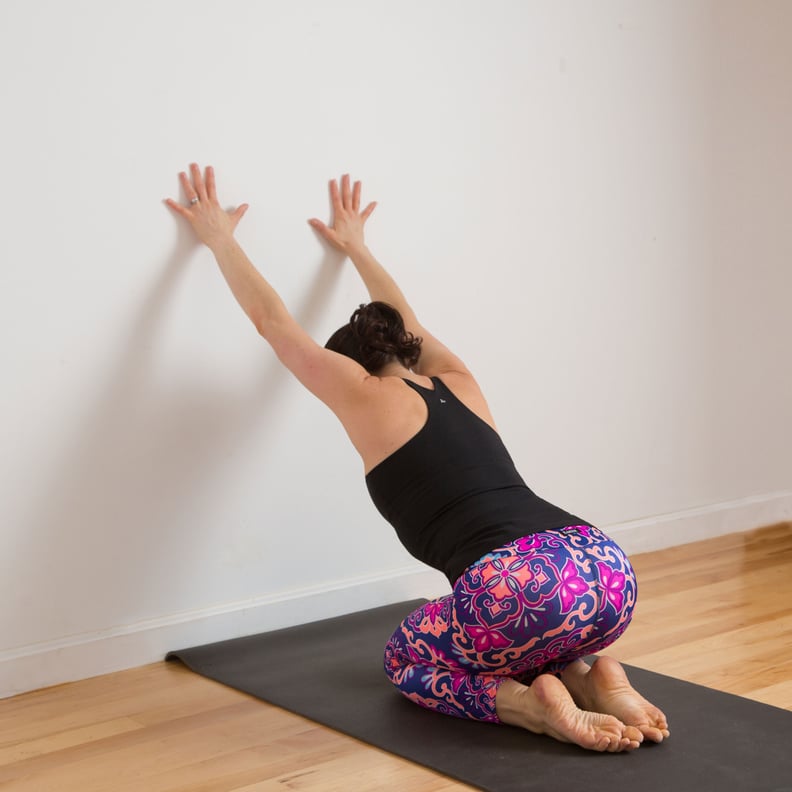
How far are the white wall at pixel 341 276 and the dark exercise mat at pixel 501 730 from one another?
0.91 feet

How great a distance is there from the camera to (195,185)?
2932 mm

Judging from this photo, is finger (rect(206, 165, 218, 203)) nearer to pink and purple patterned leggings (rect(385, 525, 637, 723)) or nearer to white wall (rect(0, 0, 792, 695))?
white wall (rect(0, 0, 792, 695))

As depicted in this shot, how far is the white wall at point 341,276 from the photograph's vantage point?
274 cm

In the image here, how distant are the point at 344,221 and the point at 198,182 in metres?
0.46

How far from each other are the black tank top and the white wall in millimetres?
753

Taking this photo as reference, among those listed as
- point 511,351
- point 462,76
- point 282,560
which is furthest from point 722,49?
point 282,560

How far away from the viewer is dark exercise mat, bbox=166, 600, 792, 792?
6.63ft

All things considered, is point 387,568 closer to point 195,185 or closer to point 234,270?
point 234,270

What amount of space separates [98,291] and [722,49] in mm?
2576

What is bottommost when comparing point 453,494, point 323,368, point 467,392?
point 453,494

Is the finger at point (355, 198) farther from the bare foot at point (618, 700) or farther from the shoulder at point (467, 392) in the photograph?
the bare foot at point (618, 700)

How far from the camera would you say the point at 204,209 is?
114 inches

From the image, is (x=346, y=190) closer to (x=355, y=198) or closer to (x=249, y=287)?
(x=355, y=198)

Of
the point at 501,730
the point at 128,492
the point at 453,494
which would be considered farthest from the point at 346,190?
the point at 501,730
